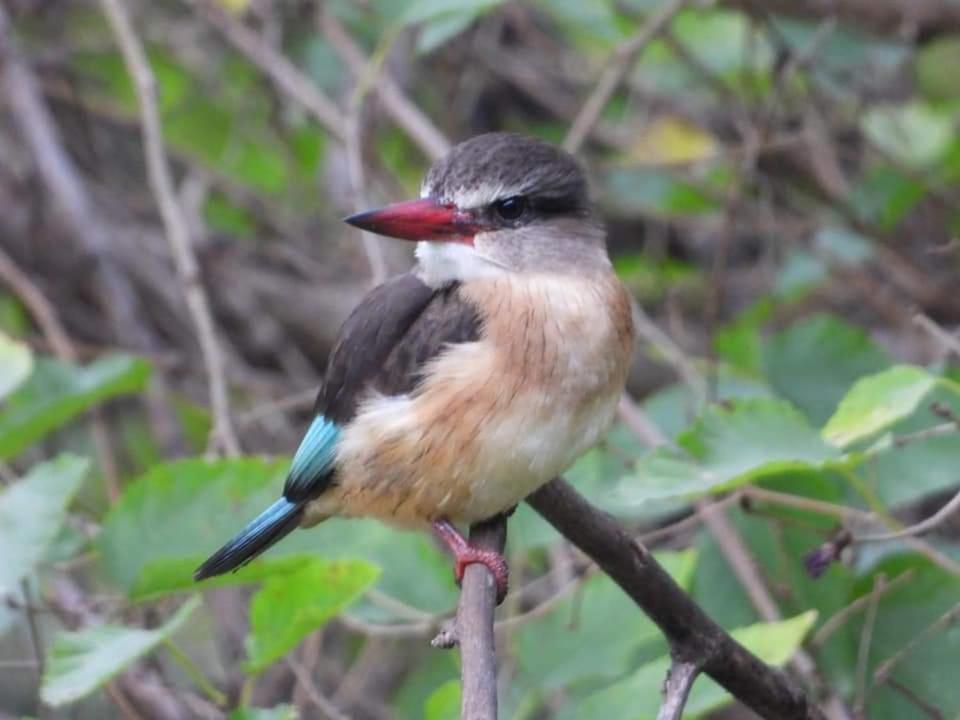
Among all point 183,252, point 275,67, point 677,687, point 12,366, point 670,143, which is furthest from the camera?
point 670,143

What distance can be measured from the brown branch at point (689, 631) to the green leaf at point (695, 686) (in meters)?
0.07

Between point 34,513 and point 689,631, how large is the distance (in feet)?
3.33

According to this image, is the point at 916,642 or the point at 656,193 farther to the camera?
the point at 656,193

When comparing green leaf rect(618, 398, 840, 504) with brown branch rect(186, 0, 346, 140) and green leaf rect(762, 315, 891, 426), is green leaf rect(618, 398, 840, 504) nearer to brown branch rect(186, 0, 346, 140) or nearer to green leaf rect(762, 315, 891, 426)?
green leaf rect(762, 315, 891, 426)

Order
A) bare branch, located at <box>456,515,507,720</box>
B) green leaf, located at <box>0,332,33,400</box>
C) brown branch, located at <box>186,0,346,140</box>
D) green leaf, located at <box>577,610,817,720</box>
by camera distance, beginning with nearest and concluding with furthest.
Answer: bare branch, located at <box>456,515,507,720</box> < green leaf, located at <box>577,610,817,720</box> < green leaf, located at <box>0,332,33,400</box> < brown branch, located at <box>186,0,346,140</box>

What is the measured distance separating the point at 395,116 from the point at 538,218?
108cm

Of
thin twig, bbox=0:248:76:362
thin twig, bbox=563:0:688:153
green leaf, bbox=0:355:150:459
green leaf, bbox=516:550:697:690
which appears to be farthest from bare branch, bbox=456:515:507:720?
thin twig, bbox=0:248:76:362

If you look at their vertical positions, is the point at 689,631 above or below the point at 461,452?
below

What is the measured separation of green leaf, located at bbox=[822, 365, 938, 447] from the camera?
186 centimetres

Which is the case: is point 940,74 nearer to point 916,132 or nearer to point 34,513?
point 916,132

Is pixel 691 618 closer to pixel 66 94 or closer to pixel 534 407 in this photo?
pixel 534 407

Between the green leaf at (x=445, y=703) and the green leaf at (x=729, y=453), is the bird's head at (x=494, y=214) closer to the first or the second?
the green leaf at (x=729, y=453)

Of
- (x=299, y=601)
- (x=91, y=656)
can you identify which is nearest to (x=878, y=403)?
(x=299, y=601)

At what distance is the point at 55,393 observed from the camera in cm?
296
